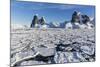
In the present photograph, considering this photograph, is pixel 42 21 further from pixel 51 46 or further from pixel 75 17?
pixel 75 17

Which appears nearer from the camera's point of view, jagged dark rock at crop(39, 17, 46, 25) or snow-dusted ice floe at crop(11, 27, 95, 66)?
snow-dusted ice floe at crop(11, 27, 95, 66)

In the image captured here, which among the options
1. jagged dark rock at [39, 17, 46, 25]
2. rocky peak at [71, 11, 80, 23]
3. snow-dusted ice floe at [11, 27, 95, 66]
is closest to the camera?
snow-dusted ice floe at [11, 27, 95, 66]

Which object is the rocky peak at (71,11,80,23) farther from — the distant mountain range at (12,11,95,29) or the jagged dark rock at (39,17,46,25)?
the jagged dark rock at (39,17,46,25)

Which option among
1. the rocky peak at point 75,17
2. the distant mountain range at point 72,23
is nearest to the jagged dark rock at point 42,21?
the distant mountain range at point 72,23

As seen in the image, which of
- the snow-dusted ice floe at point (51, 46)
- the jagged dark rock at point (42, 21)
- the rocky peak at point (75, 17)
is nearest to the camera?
the snow-dusted ice floe at point (51, 46)

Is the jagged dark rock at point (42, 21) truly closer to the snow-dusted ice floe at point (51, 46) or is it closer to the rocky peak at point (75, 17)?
the snow-dusted ice floe at point (51, 46)

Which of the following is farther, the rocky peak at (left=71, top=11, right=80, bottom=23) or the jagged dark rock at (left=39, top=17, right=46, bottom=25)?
the rocky peak at (left=71, top=11, right=80, bottom=23)

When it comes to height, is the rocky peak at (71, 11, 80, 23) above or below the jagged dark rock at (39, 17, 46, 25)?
above

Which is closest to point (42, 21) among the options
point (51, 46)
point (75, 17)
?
point (51, 46)

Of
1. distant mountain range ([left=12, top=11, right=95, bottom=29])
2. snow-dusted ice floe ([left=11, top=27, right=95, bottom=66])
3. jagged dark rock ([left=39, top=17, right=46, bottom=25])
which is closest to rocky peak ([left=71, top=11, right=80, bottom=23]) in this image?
distant mountain range ([left=12, top=11, right=95, bottom=29])

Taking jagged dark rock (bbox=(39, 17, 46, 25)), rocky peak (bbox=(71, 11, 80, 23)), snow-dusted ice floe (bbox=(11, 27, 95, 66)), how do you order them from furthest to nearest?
rocky peak (bbox=(71, 11, 80, 23)), jagged dark rock (bbox=(39, 17, 46, 25)), snow-dusted ice floe (bbox=(11, 27, 95, 66))

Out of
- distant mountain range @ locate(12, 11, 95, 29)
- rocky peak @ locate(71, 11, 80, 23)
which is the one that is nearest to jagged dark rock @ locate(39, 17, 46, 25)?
distant mountain range @ locate(12, 11, 95, 29)
